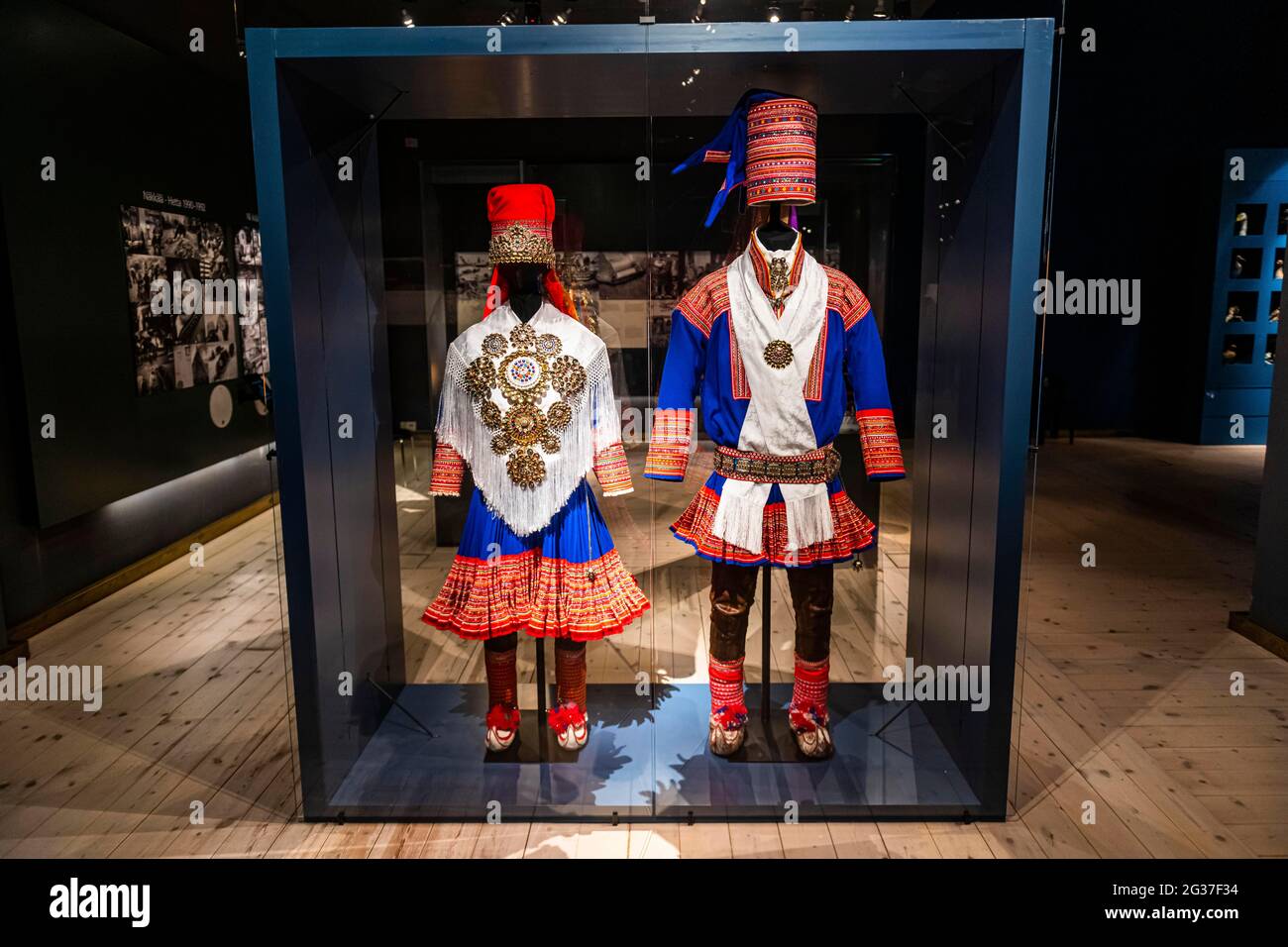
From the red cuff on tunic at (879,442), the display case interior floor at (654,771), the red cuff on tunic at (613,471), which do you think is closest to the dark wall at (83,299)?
the display case interior floor at (654,771)

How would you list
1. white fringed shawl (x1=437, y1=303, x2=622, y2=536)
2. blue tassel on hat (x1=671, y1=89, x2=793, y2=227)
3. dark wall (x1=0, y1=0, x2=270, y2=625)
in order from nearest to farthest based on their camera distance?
blue tassel on hat (x1=671, y1=89, x2=793, y2=227) < white fringed shawl (x1=437, y1=303, x2=622, y2=536) < dark wall (x1=0, y1=0, x2=270, y2=625)

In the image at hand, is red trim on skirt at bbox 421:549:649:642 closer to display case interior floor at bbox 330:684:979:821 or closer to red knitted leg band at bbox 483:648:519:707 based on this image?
red knitted leg band at bbox 483:648:519:707

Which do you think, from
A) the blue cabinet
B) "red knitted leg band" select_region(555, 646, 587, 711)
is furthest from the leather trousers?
the blue cabinet

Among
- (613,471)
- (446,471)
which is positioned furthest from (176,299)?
(613,471)

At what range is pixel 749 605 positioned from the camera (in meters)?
2.82

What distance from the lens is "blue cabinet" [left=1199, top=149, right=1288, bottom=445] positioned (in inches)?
322

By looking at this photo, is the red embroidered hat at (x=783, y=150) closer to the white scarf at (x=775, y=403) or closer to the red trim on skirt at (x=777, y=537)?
the white scarf at (x=775, y=403)

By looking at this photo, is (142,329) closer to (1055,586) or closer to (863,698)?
(863,698)

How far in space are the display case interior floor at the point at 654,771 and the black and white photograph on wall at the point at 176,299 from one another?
2.90 m

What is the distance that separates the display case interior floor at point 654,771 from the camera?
2705mm

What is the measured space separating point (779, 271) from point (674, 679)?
1602mm

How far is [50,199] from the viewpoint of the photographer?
161 inches

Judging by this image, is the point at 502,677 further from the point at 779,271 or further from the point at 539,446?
the point at 779,271

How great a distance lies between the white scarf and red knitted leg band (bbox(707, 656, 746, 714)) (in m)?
0.42
